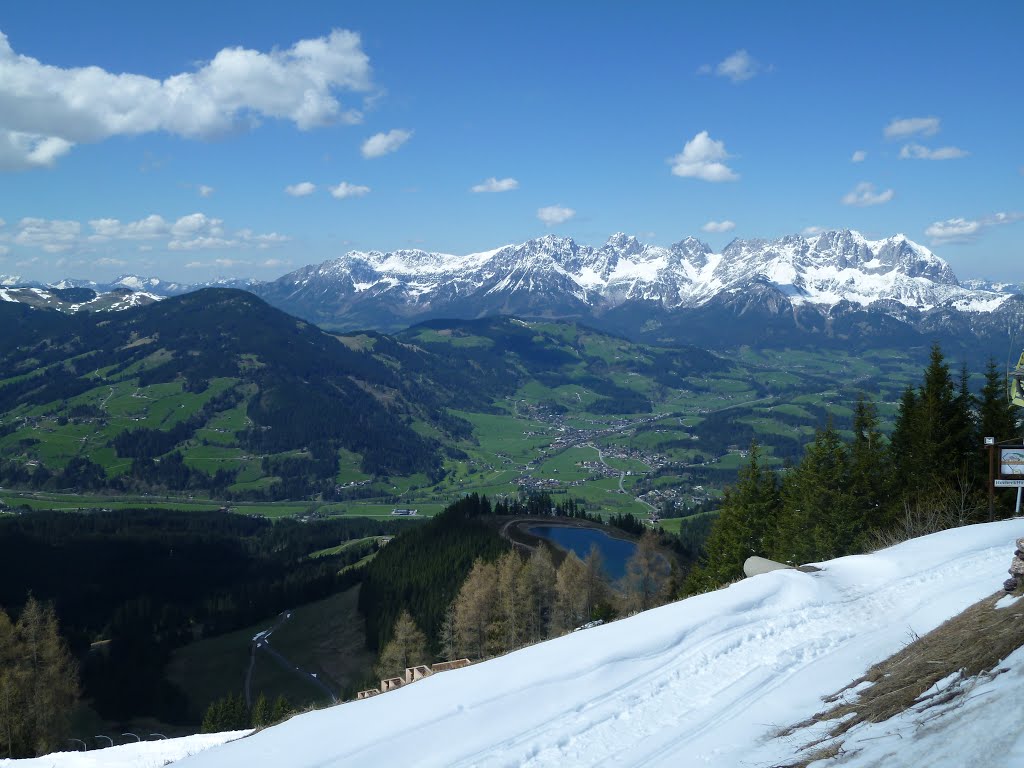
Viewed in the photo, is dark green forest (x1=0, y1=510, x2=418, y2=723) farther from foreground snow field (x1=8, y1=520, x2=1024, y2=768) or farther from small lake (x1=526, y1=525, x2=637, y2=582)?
foreground snow field (x1=8, y1=520, x2=1024, y2=768)

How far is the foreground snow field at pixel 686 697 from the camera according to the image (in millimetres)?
9909

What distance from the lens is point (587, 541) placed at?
3878 inches

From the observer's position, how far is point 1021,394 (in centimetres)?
2011

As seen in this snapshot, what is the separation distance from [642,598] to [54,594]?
100373 millimetres

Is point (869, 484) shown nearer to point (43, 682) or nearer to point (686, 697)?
point (686, 697)

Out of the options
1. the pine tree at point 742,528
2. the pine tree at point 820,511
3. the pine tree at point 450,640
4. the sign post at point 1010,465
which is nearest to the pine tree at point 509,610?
the pine tree at point 450,640

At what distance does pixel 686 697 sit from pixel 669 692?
0.37 meters

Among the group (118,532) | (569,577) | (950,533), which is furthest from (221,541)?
(950,533)

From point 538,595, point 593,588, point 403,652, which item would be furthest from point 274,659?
point 593,588

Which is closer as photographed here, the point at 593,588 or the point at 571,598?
the point at 571,598

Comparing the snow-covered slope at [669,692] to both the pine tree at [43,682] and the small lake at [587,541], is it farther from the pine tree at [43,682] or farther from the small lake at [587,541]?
the small lake at [587,541]

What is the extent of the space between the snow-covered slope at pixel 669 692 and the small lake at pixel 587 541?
236 ft

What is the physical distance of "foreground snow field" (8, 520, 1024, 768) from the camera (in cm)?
991

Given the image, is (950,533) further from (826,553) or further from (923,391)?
(923,391)
